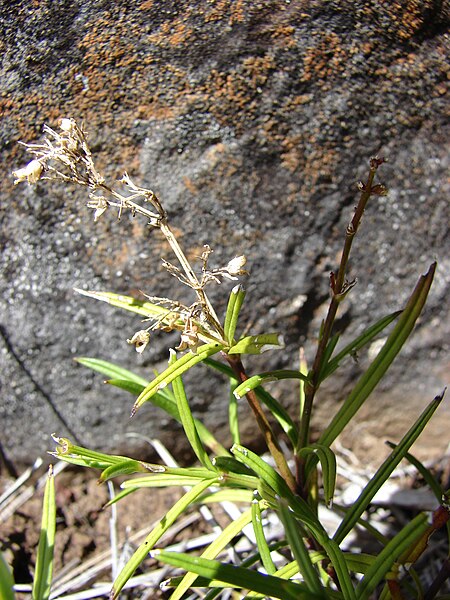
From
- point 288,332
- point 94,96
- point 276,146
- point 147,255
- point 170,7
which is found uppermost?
point 170,7

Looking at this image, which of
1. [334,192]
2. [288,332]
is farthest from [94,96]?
[288,332]

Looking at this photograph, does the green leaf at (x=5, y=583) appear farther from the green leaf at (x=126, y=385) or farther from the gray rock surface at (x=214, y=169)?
the gray rock surface at (x=214, y=169)

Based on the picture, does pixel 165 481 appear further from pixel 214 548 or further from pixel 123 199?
pixel 123 199

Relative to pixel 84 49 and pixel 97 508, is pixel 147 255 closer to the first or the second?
pixel 84 49

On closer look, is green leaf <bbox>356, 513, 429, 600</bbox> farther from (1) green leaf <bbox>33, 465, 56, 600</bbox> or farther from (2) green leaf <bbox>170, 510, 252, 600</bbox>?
(1) green leaf <bbox>33, 465, 56, 600</bbox>

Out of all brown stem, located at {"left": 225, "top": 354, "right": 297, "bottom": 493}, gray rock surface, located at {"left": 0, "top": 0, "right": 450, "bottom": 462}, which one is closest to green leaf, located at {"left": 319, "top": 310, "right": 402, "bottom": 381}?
brown stem, located at {"left": 225, "top": 354, "right": 297, "bottom": 493}

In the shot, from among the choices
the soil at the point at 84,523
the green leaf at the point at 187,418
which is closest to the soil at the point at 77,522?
the soil at the point at 84,523
